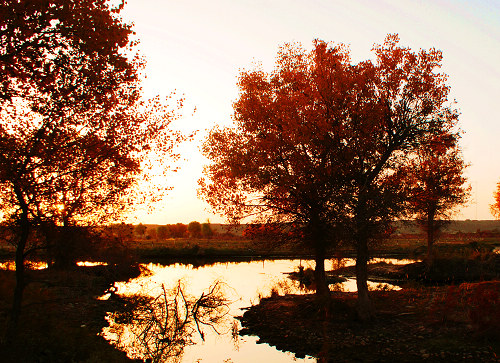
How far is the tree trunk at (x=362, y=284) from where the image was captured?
64.6ft

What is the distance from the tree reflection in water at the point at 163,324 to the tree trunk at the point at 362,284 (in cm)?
730

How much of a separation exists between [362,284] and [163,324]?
35.8 ft

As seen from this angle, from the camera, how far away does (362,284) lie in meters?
19.6

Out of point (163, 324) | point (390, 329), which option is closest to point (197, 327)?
point (163, 324)

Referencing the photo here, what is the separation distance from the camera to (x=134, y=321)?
74.6 ft

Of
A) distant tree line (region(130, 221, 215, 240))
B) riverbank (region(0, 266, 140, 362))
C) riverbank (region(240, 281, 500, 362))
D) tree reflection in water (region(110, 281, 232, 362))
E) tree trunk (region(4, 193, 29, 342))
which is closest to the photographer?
tree trunk (region(4, 193, 29, 342))

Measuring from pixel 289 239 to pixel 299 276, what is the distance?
16186 mm

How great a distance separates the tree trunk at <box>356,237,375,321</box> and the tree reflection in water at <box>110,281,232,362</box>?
23.9ft

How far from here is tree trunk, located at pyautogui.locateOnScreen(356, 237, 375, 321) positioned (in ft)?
64.6

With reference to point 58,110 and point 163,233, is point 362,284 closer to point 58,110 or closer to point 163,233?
point 58,110

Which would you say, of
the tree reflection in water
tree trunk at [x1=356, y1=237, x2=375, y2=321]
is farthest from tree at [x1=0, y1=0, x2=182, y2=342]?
tree trunk at [x1=356, y1=237, x2=375, y2=321]

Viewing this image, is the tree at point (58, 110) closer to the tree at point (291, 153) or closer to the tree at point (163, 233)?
the tree at point (291, 153)

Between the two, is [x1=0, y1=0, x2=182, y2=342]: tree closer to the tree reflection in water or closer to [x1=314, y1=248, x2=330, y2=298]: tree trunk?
the tree reflection in water

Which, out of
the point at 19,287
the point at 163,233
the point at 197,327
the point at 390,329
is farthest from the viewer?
the point at 163,233
